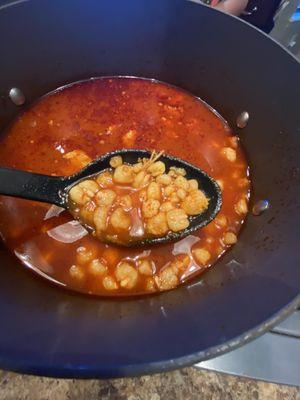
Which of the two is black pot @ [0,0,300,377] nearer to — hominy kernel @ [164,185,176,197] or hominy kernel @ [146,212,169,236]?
hominy kernel @ [146,212,169,236]

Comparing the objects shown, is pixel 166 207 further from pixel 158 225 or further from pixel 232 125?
pixel 232 125

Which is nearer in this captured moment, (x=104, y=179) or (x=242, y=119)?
(x=104, y=179)

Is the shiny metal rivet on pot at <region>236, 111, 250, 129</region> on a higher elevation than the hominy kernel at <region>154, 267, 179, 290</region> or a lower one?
higher

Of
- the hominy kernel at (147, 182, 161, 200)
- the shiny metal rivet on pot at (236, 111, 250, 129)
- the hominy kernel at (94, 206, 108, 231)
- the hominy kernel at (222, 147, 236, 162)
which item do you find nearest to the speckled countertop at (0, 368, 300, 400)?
the hominy kernel at (94, 206, 108, 231)

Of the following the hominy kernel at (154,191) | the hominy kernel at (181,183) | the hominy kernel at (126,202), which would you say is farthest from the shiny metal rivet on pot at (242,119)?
the hominy kernel at (126,202)

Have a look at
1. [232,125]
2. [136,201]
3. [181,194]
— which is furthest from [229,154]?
[136,201]

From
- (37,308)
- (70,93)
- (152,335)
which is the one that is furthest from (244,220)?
(70,93)
